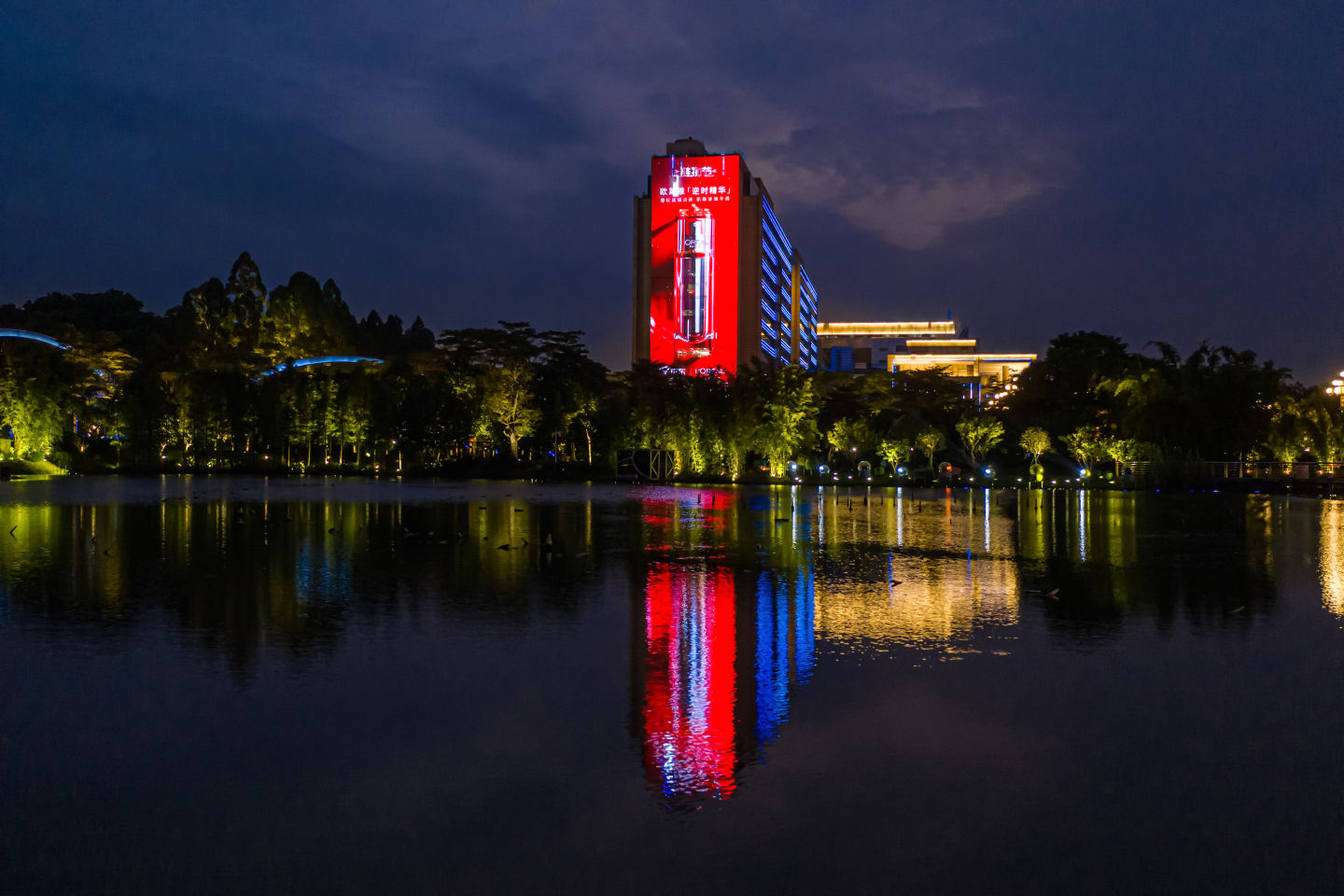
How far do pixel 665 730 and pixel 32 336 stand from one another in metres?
83.2

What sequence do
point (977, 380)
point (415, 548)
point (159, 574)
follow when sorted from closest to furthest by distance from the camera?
point (159, 574) → point (415, 548) → point (977, 380)

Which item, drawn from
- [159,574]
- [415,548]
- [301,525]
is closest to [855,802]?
[159,574]

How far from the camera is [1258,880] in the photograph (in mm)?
4551

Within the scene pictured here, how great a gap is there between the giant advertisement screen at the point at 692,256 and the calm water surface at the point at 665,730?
98.3 meters

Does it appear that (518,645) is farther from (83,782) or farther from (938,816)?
(938,816)

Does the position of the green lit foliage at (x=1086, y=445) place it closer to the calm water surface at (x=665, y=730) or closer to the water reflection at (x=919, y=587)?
the water reflection at (x=919, y=587)

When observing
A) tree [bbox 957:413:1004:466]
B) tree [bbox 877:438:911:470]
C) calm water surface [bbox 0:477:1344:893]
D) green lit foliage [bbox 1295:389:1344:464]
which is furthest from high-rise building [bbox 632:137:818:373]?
calm water surface [bbox 0:477:1344:893]

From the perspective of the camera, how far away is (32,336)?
7369 cm

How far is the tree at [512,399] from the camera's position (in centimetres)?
7188

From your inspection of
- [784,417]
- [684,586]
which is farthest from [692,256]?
[684,586]

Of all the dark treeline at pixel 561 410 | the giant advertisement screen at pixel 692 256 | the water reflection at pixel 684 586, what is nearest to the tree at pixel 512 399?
the dark treeline at pixel 561 410

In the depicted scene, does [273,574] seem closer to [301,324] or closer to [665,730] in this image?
[665,730]

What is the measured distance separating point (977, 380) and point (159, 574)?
165 metres

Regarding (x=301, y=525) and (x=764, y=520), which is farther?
(x=764, y=520)
